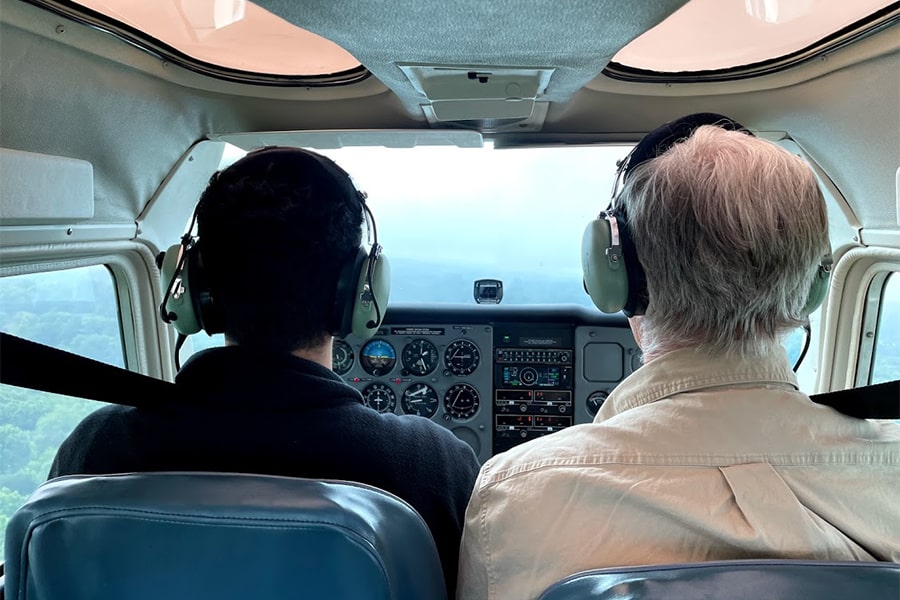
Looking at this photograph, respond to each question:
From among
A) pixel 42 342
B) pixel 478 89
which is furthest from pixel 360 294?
pixel 42 342

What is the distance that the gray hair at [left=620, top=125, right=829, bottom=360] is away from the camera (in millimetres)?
1057

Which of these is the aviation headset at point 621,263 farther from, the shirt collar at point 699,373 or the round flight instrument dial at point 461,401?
the round flight instrument dial at point 461,401

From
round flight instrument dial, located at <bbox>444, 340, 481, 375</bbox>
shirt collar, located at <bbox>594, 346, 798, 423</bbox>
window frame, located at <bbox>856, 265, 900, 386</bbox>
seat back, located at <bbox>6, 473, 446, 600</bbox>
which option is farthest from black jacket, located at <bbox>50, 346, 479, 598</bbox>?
window frame, located at <bbox>856, 265, 900, 386</bbox>

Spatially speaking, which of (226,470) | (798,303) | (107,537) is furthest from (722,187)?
(107,537)

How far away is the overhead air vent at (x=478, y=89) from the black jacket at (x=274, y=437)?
3.26ft

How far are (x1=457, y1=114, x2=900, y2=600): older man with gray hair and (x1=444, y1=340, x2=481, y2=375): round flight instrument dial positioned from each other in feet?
5.22

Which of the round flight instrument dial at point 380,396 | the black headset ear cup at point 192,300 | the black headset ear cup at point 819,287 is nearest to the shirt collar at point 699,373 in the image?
the black headset ear cup at point 819,287

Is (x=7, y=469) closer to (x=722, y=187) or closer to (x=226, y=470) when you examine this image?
(x=226, y=470)

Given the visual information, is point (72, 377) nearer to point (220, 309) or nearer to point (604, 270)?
point (220, 309)

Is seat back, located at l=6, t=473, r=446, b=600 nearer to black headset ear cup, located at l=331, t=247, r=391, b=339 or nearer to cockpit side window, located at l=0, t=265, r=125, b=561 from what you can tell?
black headset ear cup, located at l=331, t=247, r=391, b=339

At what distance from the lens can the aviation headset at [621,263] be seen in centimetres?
118

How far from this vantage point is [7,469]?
6.14 feet

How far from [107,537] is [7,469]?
1242 millimetres

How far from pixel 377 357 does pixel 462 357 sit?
38 cm
